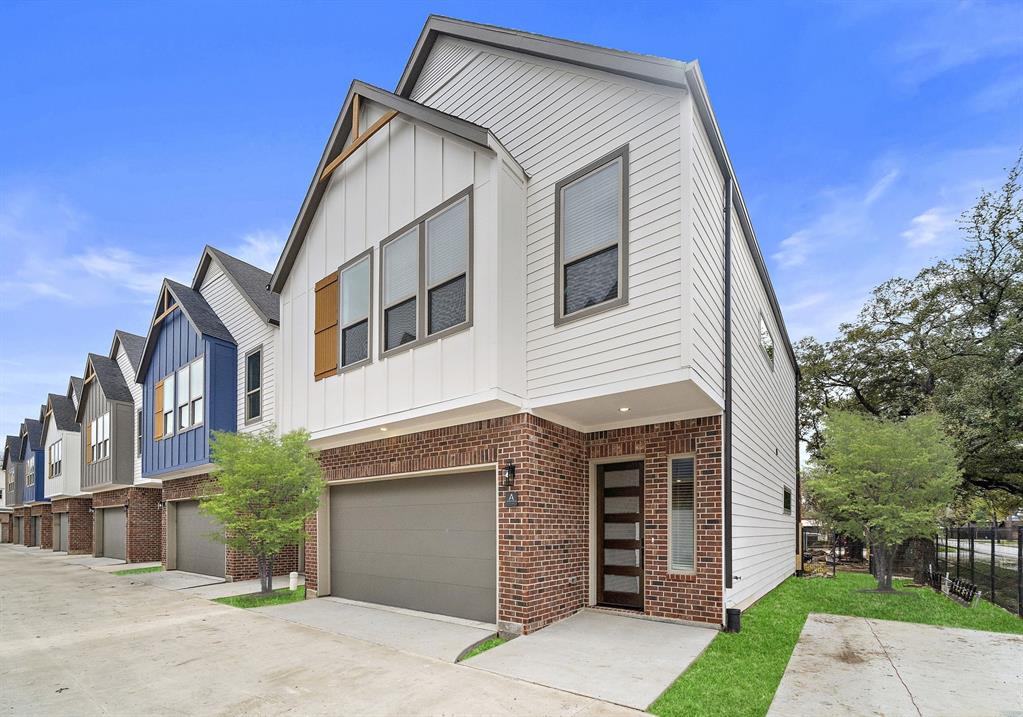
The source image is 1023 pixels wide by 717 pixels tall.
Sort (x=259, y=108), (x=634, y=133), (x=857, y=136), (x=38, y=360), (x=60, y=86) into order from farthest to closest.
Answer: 1. (x=38, y=360)
2. (x=259, y=108)
3. (x=60, y=86)
4. (x=857, y=136)
5. (x=634, y=133)

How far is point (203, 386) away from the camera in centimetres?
1496

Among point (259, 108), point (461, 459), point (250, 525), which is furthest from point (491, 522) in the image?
point (259, 108)

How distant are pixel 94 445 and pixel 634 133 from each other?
2462 centimetres

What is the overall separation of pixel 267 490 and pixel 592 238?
7.38 metres

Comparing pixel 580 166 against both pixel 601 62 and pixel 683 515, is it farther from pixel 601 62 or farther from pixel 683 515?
pixel 683 515

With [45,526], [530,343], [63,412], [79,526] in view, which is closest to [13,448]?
[45,526]

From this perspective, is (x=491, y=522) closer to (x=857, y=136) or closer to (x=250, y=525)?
(x=250, y=525)

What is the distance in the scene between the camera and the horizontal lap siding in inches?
301

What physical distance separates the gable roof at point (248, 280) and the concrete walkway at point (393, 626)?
23.2 ft

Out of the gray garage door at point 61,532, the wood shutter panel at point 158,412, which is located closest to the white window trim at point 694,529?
the wood shutter panel at point 158,412

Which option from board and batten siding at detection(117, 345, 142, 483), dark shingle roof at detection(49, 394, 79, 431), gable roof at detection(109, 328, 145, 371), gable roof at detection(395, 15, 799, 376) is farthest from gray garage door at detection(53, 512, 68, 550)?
gable roof at detection(395, 15, 799, 376)

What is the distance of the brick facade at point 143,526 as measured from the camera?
66.6 feet

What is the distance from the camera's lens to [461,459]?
8344 mm

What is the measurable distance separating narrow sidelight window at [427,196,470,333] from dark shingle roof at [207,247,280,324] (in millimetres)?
6984
